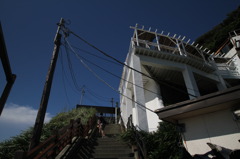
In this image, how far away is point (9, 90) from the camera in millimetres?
2539

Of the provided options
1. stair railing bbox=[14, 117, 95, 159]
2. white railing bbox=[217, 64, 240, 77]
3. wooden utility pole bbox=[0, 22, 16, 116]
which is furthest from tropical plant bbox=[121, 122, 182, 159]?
white railing bbox=[217, 64, 240, 77]

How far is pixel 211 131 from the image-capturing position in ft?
9.26

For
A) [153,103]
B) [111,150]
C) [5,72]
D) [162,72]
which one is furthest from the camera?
[162,72]

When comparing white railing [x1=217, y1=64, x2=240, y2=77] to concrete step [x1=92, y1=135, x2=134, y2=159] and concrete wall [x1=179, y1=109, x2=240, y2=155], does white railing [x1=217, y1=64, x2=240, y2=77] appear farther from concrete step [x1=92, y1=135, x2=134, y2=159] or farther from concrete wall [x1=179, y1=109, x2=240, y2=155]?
concrete step [x1=92, y1=135, x2=134, y2=159]

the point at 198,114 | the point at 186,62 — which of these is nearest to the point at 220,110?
the point at 198,114

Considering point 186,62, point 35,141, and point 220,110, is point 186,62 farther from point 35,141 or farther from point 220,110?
point 35,141

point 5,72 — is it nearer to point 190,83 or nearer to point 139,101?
point 139,101

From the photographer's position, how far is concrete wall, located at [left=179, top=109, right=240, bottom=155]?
2588 mm

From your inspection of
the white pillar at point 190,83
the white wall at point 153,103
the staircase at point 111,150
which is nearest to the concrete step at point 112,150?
the staircase at point 111,150

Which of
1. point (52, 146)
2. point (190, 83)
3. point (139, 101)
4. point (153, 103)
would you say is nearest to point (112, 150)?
point (52, 146)

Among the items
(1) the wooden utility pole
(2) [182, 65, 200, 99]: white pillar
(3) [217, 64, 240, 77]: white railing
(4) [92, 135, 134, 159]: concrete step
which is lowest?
(4) [92, 135, 134, 159]: concrete step

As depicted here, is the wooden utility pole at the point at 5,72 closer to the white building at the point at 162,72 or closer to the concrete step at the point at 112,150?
the concrete step at the point at 112,150

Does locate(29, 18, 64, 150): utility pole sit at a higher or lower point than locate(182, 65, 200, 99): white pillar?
lower

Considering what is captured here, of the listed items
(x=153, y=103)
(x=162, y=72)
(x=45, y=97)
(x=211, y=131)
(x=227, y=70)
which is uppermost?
(x=227, y=70)
